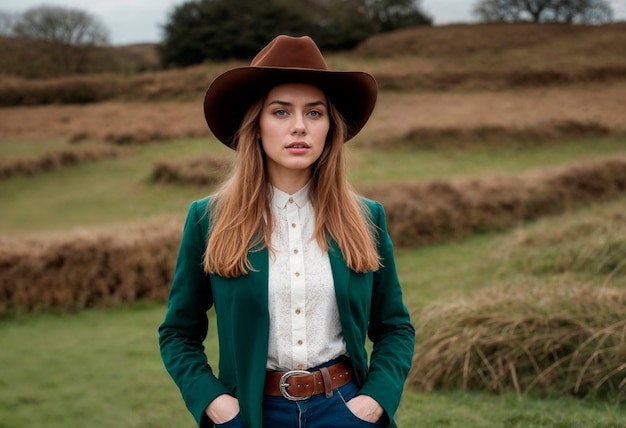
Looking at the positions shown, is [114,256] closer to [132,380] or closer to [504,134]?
[132,380]

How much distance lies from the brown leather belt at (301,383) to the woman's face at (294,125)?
688 millimetres

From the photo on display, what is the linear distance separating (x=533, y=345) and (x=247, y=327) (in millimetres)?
3656

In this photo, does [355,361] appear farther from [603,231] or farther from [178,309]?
[603,231]

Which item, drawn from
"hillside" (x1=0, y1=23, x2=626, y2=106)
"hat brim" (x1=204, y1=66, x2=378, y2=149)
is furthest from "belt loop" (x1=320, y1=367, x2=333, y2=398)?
"hillside" (x1=0, y1=23, x2=626, y2=106)

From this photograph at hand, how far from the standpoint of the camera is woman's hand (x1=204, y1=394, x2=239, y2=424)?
6.90ft

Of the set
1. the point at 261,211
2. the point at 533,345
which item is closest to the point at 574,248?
the point at 533,345

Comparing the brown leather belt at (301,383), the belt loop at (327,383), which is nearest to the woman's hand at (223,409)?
the brown leather belt at (301,383)

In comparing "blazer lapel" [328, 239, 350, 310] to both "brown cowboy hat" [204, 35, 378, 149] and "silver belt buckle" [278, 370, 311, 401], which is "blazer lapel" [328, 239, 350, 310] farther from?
"brown cowboy hat" [204, 35, 378, 149]

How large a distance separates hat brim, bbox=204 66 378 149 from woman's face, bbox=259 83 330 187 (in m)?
0.04

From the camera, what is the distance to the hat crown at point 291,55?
2.20m

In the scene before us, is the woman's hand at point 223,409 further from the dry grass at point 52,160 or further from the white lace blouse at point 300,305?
the dry grass at point 52,160

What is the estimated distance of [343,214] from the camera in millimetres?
2275

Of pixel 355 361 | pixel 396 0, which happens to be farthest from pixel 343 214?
pixel 396 0

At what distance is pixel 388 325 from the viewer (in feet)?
7.76
